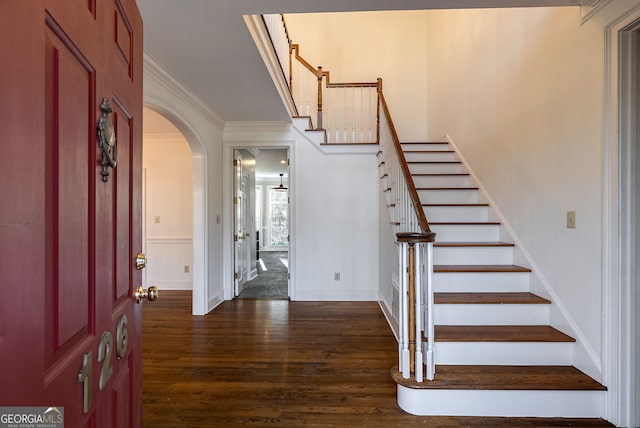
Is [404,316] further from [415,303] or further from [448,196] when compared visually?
[448,196]

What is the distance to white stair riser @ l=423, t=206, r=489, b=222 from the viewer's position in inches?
133

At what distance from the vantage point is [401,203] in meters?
3.03

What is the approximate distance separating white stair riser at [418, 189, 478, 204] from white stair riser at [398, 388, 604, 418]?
2.09 meters

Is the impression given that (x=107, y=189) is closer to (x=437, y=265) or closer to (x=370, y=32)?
(x=437, y=265)

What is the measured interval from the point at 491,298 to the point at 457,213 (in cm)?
117

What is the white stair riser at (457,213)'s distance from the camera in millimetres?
3373

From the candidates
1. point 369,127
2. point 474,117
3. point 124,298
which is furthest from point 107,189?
point 369,127

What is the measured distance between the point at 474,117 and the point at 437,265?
195cm

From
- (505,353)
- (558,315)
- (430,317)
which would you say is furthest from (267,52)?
(558,315)

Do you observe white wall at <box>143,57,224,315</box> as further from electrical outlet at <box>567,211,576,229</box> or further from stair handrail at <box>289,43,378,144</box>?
electrical outlet at <box>567,211,576,229</box>

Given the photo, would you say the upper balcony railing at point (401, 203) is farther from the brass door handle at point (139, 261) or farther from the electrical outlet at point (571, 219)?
the brass door handle at point (139, 261)

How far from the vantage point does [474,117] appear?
3689 mm

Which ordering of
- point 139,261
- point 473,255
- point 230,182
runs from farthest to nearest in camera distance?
point 230,182 → point 473,255 → point 139,261

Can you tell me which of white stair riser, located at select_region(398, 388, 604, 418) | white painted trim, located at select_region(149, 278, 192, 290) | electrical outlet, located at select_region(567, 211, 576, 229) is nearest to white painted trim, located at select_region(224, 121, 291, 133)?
white painted trim, located at select_region(149, 278, 192, 290)
